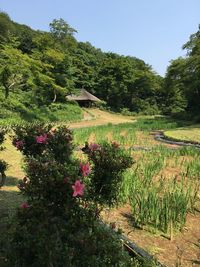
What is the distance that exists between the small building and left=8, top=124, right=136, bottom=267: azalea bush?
36.7 meters

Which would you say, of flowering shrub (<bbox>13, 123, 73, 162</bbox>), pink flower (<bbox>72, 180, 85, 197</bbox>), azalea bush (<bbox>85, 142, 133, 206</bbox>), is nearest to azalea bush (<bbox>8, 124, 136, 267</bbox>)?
pink flower (<bbox>72, 180, 85, 197</bbox>)

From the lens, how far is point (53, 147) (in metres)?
6.29

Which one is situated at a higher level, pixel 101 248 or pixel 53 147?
pixel 53 147

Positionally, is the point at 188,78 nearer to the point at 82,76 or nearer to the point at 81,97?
the point at 81,97

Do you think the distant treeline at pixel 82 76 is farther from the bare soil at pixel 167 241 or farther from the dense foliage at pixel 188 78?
the bare soil at pixel 167 241

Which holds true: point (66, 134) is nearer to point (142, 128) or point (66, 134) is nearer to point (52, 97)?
point (142, 128)

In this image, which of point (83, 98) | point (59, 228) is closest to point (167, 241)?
point (59, 228)

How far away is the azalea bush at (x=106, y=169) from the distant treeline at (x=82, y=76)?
2097 cm

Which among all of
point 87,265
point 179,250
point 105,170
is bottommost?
point 179,250

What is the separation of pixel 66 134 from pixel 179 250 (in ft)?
8.61

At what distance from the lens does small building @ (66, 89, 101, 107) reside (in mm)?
41450

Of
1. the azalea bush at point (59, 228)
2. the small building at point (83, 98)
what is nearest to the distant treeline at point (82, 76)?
the small building at point (83, 98)

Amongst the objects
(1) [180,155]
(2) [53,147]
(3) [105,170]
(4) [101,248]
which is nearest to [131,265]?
(4) [101,248]

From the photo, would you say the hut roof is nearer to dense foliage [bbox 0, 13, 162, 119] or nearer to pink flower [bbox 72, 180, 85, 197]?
dense foliage [bbox 0, 13, 162, 119]
